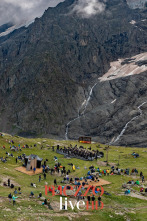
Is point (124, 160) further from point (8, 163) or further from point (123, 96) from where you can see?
point (123, 96)

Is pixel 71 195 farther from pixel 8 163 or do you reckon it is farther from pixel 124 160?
pixel 124 160

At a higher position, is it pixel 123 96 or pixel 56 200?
pixel 123 96

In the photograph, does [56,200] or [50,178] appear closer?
[56,200]

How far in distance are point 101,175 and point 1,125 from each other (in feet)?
523

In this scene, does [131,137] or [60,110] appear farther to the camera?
[60,110]

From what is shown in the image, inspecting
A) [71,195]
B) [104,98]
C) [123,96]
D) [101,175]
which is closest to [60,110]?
[104,98]

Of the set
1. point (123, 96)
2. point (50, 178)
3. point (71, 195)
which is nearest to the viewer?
point (71, 195)

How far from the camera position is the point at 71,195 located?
112 ft

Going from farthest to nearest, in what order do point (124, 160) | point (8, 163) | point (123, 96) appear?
point (123, 96) < point (124, 160) < point (8, 163)

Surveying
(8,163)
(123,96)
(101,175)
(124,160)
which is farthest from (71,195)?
(123,96)

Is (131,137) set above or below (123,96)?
below

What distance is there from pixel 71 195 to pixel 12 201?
29.5ft

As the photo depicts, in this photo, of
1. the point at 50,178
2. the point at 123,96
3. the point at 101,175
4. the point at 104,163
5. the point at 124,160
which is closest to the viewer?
the point at 50,178

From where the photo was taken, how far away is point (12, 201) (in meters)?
28.9
